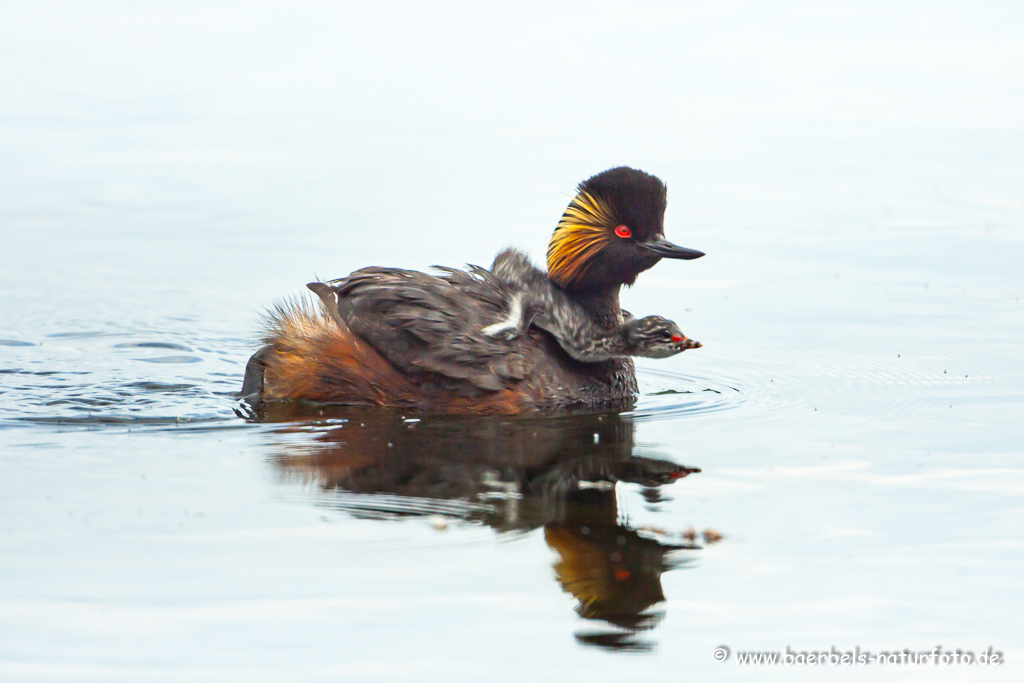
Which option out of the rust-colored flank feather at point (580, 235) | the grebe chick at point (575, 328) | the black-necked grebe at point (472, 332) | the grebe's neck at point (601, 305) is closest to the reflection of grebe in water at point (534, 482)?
the black-necked grebe at point (472, 332)

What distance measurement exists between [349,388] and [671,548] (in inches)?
131

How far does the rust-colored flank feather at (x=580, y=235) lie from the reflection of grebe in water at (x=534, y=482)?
3.88 feet

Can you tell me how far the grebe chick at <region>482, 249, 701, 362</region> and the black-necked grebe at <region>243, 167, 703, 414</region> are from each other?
0.09ft

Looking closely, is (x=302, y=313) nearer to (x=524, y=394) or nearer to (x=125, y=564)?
(x=524, y=394)

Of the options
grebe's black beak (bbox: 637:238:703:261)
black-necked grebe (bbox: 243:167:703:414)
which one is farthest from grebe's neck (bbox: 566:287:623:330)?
grebe's black beak (bbox: 637:238:703:261)

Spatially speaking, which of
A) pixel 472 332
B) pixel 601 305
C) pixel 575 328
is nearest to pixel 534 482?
pixel 472 332

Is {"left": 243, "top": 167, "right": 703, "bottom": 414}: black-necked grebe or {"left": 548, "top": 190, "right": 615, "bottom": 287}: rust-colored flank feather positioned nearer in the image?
{"left": 243, "top": 167, "right": 703, "bottom": 414}: black-necked grebe

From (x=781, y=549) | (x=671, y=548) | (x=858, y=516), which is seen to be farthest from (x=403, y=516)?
(x=858, y=516)

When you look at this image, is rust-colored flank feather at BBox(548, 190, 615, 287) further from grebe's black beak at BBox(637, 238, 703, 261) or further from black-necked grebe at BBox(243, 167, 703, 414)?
grebe's black beak at BBox(637, 238, 703, 261)

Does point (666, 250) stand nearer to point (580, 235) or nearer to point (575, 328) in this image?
point (580, 235)

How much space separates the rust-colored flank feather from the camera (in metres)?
8.73

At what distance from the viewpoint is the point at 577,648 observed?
459 centimetres

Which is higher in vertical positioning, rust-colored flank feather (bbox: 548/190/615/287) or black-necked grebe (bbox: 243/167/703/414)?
rust-colored flank feather (bbox: 548/190/615/287)

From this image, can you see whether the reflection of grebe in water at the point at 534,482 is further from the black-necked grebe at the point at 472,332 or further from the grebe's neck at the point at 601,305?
the grebe's neck at the point at 601,305
